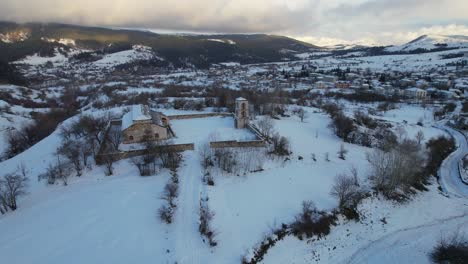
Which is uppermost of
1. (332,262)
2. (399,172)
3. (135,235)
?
(399,172)

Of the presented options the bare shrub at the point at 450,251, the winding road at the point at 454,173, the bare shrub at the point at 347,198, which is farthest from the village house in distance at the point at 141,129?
the winding road at the point at 454,173

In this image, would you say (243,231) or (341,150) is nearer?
Result: (243,231)

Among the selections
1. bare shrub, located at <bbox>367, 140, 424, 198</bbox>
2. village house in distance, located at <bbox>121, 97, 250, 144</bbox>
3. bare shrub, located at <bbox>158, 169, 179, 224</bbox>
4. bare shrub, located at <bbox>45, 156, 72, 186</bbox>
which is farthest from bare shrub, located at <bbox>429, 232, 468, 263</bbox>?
bare shrub, located at <bbox>45, 156, 72, 186</bbox>

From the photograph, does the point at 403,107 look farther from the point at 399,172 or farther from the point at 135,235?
the point at 135,235

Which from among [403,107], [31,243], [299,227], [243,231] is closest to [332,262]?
[299,227]

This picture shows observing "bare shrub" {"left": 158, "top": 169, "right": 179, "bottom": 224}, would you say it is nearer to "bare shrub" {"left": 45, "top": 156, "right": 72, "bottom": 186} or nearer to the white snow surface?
"bare shrub" {"left": 45, "top": 156, "right": 72, "bottom": 186}

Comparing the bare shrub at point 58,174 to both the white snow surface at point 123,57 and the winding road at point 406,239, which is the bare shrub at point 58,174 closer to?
the winding road at point 406,239

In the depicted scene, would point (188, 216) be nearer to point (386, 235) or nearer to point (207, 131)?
point (386, 235)
